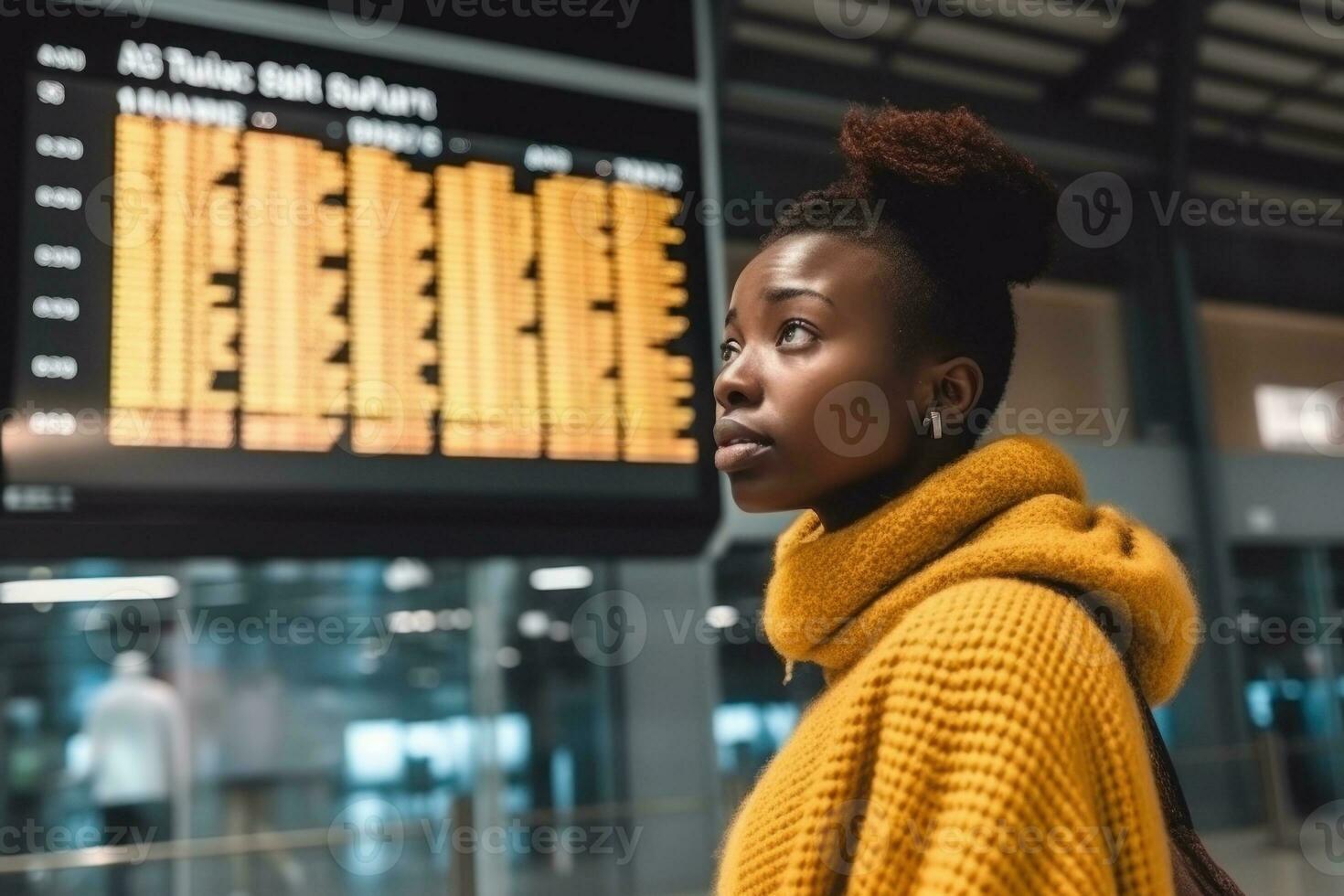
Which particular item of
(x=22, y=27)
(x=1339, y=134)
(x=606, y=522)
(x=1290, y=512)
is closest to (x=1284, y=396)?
(x=1290, y=512)

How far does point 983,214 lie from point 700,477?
2.12 metres

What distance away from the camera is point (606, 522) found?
9.57 ft

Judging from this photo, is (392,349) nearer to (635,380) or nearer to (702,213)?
(635,380)

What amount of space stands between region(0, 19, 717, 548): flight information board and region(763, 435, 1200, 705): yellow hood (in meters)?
1.91

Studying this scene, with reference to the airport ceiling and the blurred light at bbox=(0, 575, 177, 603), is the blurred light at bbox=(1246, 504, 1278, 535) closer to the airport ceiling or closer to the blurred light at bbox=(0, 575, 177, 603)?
the airport ceiling

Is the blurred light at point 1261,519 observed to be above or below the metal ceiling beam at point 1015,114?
below
